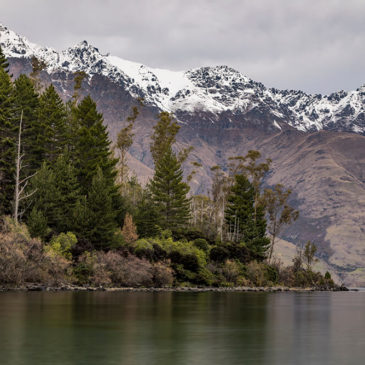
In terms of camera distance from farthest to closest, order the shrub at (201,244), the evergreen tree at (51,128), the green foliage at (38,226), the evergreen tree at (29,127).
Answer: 1. the shrub at (201,244)
2. the evergreen tree at (51,128)
3. the evergreen tree at (29,127)
4. the green foliage at (38,226)

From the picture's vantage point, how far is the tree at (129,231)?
8375cm

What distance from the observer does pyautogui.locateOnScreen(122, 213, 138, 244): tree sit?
275ft

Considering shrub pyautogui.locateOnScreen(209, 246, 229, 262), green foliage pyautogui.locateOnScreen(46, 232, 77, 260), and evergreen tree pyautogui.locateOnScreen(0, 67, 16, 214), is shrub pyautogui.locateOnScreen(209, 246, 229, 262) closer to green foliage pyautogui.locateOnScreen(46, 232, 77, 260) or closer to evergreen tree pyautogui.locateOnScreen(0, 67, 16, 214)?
green foliage pyautogui.locateOnScreen(46, 232, 77, 260)

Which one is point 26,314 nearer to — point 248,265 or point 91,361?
point 91,361

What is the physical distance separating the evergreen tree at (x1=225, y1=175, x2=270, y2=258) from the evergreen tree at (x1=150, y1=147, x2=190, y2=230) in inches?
602

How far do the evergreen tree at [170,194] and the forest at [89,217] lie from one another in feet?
0.65

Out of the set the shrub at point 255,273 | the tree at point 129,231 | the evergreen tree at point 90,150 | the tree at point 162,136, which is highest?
the tree at point 162,136

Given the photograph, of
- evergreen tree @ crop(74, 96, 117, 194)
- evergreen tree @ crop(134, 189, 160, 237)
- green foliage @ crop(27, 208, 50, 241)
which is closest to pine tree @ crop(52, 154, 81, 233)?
green foliage @ crop(27, 208, 50, 241)

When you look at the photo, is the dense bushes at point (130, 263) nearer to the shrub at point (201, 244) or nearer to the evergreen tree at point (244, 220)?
the shrub at point (201, 244)

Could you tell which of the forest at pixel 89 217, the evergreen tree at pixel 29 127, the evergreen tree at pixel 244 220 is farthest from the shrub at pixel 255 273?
the evergreen tree at pixel 29 127

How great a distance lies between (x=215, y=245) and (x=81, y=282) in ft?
118

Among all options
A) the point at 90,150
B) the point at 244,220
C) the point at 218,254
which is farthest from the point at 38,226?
the point at 244,220

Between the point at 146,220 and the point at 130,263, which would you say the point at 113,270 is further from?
the point at 146,220

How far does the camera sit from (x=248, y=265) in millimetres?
103562
